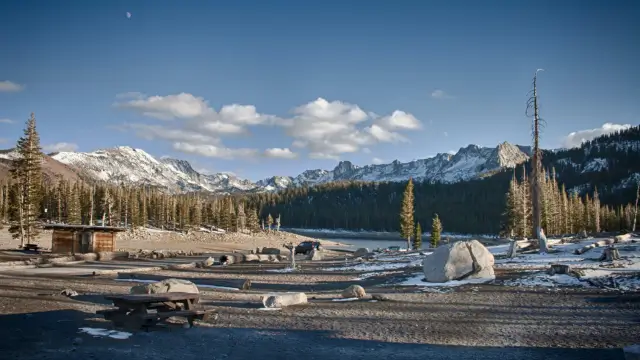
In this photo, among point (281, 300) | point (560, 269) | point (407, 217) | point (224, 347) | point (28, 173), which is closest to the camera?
point (224, 347)

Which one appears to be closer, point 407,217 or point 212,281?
point 212,281

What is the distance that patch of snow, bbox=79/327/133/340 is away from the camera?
11.4m

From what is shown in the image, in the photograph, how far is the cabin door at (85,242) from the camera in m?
49.2

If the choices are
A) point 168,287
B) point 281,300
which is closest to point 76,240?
point 168,287

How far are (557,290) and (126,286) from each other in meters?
18.6

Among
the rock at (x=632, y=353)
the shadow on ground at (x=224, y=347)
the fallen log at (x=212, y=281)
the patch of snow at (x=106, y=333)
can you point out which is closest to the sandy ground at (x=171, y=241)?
the fallen log at (x=212, y=281)

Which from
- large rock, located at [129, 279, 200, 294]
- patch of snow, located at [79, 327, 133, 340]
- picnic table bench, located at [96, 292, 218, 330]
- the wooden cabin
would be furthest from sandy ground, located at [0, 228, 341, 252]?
patch of snow, located at [79, 327, 133, 340]

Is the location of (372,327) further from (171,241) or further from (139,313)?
(171,241)

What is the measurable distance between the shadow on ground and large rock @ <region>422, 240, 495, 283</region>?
10741 mm

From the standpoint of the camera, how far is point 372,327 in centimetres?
1250

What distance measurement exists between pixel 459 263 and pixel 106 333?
14906mm

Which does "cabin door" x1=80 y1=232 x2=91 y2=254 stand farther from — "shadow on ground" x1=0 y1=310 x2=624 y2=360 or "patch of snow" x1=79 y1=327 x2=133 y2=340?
"patch of snow" x1=79 y1=327 x2=133 y2=340

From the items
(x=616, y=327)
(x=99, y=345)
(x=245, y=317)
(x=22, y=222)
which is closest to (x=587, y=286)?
(x=616, y=327)

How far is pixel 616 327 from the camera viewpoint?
449 inches
